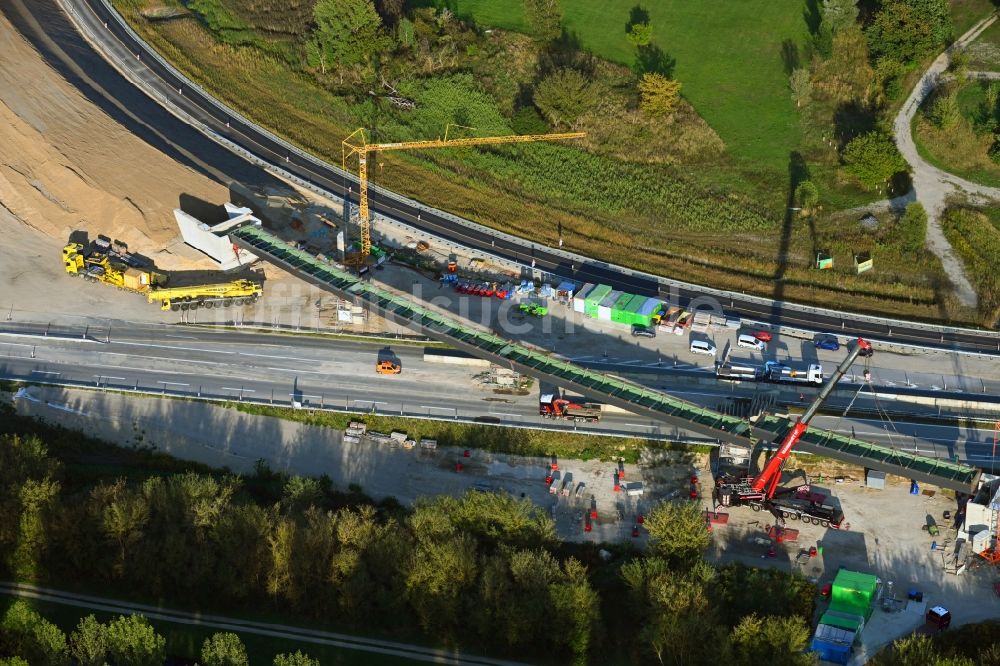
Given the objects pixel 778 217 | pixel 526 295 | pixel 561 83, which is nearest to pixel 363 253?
pixel 526 295

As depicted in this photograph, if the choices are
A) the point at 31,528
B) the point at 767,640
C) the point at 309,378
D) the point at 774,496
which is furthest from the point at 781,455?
the point at 31,528

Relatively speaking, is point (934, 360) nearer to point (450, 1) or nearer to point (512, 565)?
point (512, 565)

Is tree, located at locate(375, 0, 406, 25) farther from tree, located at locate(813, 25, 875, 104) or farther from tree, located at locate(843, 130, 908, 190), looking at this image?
tree, located at locate(843, 130, 908, 190)

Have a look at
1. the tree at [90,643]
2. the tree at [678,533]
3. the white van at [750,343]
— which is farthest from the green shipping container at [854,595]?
the tree at [90,643]

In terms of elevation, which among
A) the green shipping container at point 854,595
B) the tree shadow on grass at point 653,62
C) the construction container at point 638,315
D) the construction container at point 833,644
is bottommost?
the construction container at point 833,644

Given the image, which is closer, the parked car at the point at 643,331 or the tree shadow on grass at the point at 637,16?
the parked car at the point at 643,331

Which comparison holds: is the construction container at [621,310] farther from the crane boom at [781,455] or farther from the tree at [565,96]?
the tree at [565,96]
